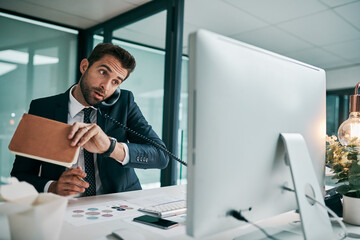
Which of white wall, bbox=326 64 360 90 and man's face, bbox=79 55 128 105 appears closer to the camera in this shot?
man's face, bbox=79 55 128 105

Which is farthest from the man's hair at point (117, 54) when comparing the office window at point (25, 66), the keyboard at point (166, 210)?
the office window at point (25, 66)

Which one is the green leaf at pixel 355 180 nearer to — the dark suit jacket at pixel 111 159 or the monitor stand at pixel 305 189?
the monitor stand at pixel 305 189

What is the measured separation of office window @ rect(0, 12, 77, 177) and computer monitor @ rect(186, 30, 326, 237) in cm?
347

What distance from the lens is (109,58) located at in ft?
5.57

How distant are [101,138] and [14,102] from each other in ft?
9.19

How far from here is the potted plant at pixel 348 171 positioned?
0.97 meters

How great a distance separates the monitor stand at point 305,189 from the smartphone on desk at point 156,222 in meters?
0.39

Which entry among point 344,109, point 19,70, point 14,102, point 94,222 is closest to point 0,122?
point 14,102

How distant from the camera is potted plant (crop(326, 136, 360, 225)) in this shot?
3.19ft

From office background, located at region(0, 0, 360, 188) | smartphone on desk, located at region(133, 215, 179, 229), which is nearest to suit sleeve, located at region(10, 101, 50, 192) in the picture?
smartphone on desk, located at region(133, 215, 179, 229)

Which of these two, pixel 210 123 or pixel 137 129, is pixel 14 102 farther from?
pixel 210 123

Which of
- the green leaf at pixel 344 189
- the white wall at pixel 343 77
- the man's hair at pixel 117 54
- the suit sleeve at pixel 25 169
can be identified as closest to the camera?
the green leaf at pixel 344 189

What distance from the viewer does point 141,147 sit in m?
1.59

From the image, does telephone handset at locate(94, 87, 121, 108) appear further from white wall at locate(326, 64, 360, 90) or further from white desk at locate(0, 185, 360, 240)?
white wall at locate(326, 64, 360, 90)
